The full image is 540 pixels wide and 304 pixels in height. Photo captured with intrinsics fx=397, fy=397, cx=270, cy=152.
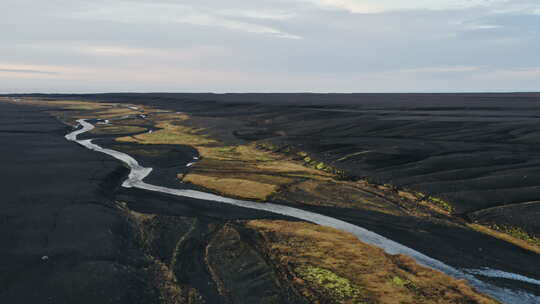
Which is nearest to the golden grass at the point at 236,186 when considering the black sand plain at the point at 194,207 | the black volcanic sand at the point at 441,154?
the black sand plain at the point at 194,207

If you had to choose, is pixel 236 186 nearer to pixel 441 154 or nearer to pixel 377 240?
pixel 377 240

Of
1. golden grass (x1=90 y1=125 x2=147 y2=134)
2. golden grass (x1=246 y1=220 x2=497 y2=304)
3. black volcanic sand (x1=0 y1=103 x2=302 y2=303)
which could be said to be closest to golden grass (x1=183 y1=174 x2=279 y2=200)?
black volcanic sand (x1=0 y1=103 x2=302 y2=303)

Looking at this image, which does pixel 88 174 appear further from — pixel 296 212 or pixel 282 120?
pixel 282 120


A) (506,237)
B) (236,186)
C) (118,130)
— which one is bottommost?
(506,237)

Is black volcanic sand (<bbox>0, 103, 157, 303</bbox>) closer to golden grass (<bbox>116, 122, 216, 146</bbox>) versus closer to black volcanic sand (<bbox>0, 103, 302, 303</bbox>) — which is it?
black volcanic sand (<bbox>0, 103, 302, 303</bbox>)

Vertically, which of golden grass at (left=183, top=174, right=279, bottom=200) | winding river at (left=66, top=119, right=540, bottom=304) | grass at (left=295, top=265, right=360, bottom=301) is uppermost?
golden grass at (left=183, top=174, right=279, bottom=200)

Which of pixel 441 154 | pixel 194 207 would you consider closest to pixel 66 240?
pixel 194 207
